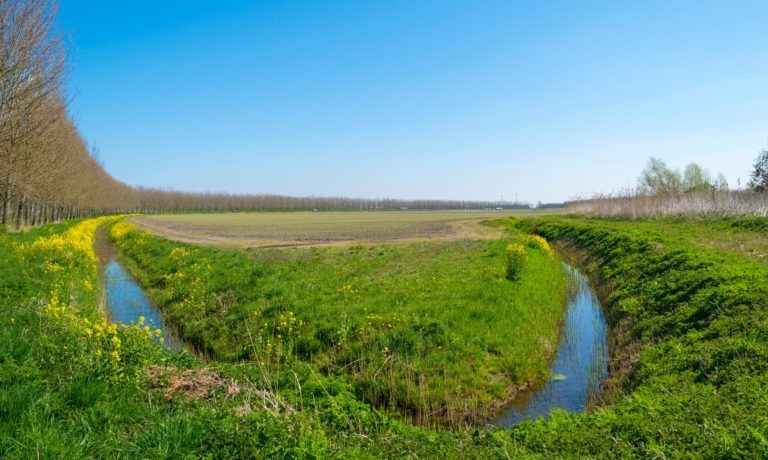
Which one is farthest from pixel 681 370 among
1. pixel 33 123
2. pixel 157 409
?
pixel 33 123

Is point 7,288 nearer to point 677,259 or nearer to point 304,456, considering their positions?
point 304,456

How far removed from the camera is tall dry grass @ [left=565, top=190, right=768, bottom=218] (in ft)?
79.9

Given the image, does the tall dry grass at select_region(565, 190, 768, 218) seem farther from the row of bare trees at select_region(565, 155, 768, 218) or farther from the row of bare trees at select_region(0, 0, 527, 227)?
the row of bare trees at select_region(0, 0, 527, 227)

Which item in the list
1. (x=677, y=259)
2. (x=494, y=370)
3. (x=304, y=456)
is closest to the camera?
(x=304, y=456)

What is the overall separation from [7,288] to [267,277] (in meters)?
7.55

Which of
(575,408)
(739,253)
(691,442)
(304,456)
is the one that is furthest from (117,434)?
(739,253)

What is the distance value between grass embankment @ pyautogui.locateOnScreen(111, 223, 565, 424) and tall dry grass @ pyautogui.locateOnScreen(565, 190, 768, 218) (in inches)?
552

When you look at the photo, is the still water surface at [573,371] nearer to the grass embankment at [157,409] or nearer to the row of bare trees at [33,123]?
the grass embankment at [157,409]

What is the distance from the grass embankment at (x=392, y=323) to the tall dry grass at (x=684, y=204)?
14.0 meters

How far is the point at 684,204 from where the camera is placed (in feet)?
96.9

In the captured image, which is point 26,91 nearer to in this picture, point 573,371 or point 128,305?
point 128,305

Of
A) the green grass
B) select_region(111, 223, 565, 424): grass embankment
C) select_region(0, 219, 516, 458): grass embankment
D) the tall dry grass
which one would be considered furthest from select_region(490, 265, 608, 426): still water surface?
the tall dry grass

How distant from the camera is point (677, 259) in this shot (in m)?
14.2

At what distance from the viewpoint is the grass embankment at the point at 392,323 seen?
27.9 feet
